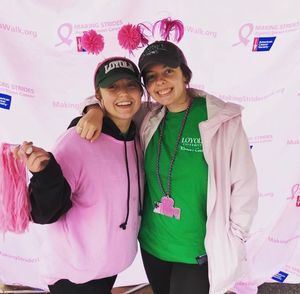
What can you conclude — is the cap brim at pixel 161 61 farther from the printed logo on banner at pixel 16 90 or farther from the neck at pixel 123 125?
the printed logo on banner at pixel 16 90

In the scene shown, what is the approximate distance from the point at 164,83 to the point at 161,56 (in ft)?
0.29

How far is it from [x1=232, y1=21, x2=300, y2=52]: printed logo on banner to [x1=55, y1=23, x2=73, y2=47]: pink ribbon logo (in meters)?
0.81

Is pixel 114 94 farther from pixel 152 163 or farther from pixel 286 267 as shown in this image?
pixel 286 267

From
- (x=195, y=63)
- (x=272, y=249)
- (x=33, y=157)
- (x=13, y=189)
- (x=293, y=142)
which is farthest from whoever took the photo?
(x=272, y=249)

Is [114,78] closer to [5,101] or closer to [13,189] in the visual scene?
[13,189]

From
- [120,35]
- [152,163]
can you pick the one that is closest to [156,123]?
[152,163]

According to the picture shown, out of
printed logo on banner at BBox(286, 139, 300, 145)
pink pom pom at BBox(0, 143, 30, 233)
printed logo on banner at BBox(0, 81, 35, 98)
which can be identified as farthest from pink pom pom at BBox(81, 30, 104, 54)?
printed logo on banner at BBox(286, 139, 300, 145)

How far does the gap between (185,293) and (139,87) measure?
0.74 metres

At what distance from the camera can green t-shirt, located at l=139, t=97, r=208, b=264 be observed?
46.8 inches

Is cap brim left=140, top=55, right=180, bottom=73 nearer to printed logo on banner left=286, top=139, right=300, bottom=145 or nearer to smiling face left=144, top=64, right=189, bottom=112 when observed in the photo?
smiling face left=144, top=64, right=189, bottom=112

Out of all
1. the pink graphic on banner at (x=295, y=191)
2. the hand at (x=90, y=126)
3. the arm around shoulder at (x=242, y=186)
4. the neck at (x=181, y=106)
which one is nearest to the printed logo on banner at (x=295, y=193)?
the pink graphic on banner at (x=295, y=191)

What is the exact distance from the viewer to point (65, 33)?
176 cm

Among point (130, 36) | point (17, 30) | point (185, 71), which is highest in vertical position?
point (17, 30)

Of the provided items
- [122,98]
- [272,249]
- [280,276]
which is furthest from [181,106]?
[280,276]
